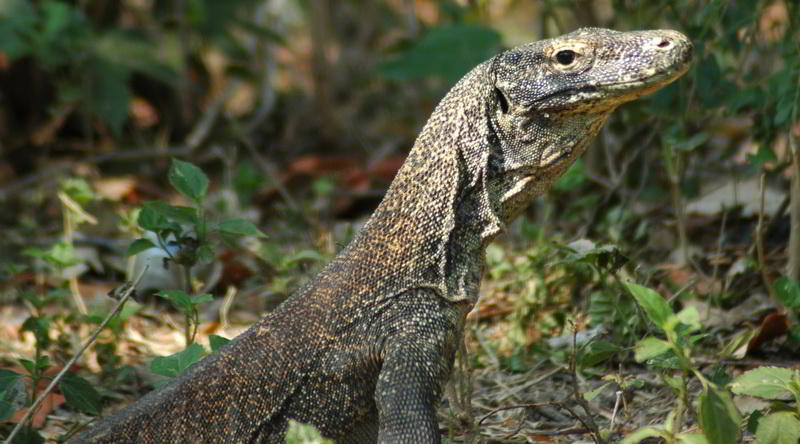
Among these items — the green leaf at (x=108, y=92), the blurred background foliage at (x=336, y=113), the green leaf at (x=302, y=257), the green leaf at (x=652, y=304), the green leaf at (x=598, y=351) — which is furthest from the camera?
the green leaf at (x=108, y=92)

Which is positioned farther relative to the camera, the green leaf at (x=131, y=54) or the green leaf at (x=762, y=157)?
the green leaf at (x=131, y=54)

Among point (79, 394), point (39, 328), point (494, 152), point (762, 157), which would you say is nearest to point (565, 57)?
point (494, 152)

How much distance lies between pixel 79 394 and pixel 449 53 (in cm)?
426

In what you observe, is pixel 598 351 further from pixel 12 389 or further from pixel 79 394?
pixel 12 389

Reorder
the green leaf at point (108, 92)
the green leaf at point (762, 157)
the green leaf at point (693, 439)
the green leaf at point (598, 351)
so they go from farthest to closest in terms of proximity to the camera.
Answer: the green leaf at point (108, 92)
the green leaf at point (762, 157)
the green leaf at point (598, 351)
the green leaf at point (693, 439)

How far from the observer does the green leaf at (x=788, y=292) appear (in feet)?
14.8

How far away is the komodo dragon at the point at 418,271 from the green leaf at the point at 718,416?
0.92 m

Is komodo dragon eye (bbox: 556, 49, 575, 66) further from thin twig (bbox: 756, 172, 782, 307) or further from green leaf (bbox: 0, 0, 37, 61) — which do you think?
green leaf (bbox: 0, 0, 37, 61)

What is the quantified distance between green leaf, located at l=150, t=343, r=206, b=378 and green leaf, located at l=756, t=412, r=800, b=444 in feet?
6.88

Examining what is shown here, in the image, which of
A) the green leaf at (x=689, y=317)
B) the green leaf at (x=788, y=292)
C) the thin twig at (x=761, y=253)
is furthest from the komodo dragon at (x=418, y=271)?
the thin twig at (x=761, y=253)

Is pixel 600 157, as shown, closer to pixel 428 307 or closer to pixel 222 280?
pixel 222 280

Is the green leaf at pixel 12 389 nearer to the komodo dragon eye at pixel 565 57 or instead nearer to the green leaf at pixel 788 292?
the komodo dragon eye at pixel 565 57

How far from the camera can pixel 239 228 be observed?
4.50m

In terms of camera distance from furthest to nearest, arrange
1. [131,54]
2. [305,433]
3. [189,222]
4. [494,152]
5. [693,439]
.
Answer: [131,54] → [189,222] → [494,152] → [693,439] → [305,433]
